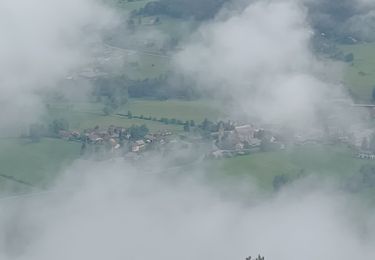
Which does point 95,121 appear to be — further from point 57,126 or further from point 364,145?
point 364,145

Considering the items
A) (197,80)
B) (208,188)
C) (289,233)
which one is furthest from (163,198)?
(197,80)

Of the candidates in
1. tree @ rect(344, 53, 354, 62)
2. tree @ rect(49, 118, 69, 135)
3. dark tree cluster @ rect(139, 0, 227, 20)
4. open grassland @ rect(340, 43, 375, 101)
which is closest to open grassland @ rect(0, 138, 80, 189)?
tree @ rect(49, 118, 69, 135)

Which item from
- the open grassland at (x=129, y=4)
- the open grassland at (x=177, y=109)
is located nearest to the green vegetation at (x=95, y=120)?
the open grassland at (x=177, y=109)

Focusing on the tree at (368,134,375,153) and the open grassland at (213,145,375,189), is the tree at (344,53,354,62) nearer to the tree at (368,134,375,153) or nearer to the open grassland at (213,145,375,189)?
the tree at (368,134,375,153)

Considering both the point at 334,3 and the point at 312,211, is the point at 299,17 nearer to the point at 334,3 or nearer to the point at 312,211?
the point at 334,3

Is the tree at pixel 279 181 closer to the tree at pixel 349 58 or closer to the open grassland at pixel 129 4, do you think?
the tree at pixel 349 58
